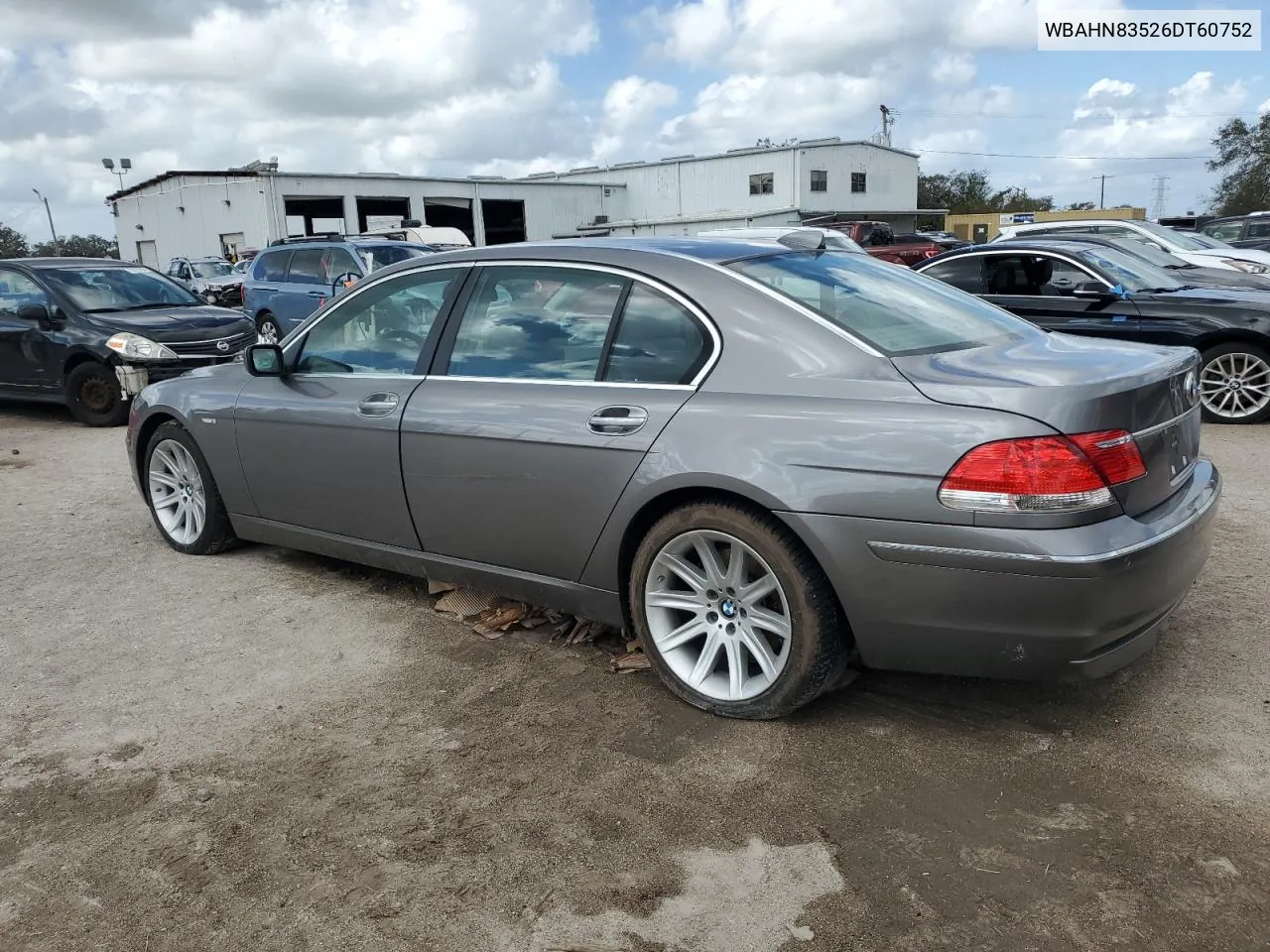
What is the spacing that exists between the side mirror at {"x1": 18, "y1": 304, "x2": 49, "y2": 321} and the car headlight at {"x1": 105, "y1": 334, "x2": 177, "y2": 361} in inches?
32.2

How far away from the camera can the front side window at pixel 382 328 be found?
412cm

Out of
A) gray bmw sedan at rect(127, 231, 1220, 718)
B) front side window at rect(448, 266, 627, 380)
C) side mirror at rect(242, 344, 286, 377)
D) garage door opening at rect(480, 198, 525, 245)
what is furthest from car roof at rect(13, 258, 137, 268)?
garage door opening at rect(480, 198, 525, 245)

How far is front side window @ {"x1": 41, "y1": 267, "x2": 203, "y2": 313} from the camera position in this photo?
9914 millimetres

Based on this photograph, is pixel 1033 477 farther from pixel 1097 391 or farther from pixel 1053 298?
pixel 1053 298

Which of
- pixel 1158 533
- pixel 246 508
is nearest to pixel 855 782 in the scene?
pixel 1158 533

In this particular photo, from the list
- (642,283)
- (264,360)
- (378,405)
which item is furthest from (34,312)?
(642,283)

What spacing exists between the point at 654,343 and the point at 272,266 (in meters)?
14.4

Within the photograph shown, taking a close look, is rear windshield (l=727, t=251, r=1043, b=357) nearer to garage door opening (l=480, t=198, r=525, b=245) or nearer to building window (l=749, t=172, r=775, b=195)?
garage door opening (l=480, t=198, r=525, b=245)

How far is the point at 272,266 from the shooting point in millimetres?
16172

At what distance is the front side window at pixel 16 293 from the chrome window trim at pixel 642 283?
801 cm

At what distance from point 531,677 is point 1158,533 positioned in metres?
2.17

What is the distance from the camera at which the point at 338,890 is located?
Answer: 2.53m

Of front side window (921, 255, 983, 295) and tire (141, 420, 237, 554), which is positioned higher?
front side window (921, 255, 983, 295)

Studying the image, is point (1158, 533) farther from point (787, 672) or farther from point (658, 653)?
point (658, 653)
